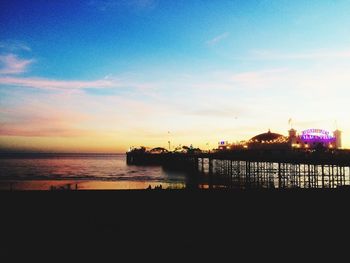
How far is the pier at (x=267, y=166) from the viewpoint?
39.5 meters

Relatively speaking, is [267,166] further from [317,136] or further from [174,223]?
[174,223]

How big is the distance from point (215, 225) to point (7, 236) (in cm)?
818

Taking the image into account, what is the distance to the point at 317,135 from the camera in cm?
8656

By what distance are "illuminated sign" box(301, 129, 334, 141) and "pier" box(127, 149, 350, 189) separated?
770 cm

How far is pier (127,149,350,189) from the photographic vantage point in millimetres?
39506

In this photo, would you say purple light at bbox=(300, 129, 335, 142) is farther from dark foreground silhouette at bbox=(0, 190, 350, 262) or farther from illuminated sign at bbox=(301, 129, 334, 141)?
dark foreground silhouette at bbox=(0, 190, 350, 262)

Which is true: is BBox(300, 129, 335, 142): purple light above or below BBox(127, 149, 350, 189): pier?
above

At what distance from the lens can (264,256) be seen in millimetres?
11344

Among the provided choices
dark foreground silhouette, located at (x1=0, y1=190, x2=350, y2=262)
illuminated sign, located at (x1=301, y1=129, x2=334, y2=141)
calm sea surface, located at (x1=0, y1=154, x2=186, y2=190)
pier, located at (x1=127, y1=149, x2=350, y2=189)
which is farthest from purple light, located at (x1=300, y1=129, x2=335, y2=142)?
dark foreground silhouette, located at (x1=0, y1=190, x2=350, y2=262)

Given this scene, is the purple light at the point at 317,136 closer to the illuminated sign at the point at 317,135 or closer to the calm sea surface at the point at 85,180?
the illuminated sign at the point at 317,135

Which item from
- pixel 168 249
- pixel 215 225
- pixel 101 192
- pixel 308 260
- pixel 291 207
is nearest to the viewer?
pixel 308 260

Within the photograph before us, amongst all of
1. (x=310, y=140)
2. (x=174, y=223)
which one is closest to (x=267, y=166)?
(x=310, y=140)

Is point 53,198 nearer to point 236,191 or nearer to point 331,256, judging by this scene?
point 236,191

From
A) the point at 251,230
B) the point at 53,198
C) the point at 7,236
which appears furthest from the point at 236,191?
the point at 7,236
